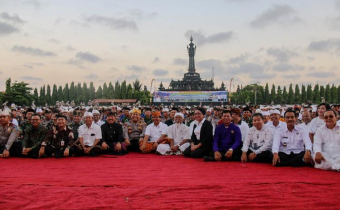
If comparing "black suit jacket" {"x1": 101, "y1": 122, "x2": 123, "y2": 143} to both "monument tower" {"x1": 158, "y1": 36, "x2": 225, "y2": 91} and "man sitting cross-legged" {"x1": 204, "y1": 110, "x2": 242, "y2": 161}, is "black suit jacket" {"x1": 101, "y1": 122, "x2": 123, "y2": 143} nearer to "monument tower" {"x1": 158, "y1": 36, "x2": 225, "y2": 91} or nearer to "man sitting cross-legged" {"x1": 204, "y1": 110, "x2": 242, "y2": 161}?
"man sitting cross-legged" {"x1": 204, "y1": 110, "x2": 242, "y2": 161}

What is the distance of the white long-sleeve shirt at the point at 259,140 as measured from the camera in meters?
6.48

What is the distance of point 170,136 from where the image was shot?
803 cm

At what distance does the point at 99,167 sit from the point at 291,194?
362 centimetres

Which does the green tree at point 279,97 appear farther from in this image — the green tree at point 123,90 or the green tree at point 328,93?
the green tree at point 123,90

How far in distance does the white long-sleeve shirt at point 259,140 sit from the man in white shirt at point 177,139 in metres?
1.78

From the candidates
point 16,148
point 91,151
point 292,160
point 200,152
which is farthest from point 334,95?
point 16,148

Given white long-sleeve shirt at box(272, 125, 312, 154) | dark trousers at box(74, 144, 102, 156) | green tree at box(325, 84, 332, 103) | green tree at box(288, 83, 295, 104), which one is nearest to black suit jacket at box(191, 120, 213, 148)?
white long-sleeve shirt at box(272, 125, 312, 154)

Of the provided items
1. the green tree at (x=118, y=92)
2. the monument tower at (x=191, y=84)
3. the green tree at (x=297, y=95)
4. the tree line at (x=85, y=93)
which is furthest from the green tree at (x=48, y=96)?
the green tree at (x=297, y=95)

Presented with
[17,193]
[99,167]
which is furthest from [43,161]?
[17,193]

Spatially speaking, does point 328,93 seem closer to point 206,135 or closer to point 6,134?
point 206,135

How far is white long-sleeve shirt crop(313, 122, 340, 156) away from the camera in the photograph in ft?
18.6

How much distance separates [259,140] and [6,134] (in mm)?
6084

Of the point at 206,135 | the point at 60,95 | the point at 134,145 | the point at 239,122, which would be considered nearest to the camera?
the point at 206,135

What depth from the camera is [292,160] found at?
5.96 metres
